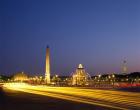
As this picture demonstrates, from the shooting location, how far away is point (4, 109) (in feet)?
86.5

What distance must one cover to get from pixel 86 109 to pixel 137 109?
10.3ft

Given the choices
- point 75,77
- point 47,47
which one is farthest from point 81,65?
point 47,47

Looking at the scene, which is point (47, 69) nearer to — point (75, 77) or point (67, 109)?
point (75, 77)

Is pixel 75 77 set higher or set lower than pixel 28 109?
higher

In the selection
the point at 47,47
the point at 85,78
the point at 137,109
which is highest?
the point at 47,47

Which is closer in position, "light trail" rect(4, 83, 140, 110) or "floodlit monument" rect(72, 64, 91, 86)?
"light trail" rect(4, 83, 140, 110)

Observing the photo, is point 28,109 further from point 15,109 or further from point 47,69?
point 47,69

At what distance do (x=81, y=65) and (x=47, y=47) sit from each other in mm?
10653

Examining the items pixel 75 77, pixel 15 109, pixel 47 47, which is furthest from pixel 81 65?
pixel 15 109

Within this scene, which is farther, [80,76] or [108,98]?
[80,76]

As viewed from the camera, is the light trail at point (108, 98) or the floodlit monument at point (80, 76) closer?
the light trail at point (108, 98)

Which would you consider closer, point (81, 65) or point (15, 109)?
point (15, 109)

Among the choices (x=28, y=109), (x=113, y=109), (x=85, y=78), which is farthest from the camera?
(x=85, y=78)

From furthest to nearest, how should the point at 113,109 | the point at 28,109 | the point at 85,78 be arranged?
the point at 85,78 < the point at 28,109 < the point at 113,109
